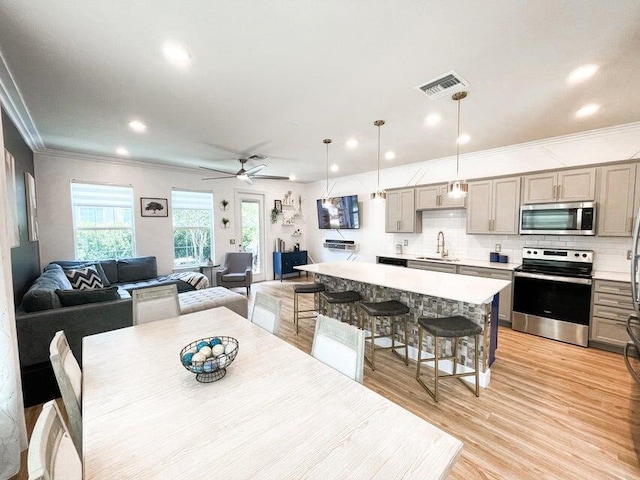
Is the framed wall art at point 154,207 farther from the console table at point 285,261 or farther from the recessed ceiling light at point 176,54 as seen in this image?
the recessed ceiling light at point 176,54

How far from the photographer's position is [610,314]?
3041mm

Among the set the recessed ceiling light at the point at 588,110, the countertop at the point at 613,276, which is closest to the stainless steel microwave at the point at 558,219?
the countertop at the point at 613,276

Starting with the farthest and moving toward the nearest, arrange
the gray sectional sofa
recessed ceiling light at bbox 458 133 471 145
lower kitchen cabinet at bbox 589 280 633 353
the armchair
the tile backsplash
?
the armchair → recessed ceiling light at bbox 458 133 471 145 → the tile backsplash → lower kitchen cabinet at bbox 589 280 633 353 → the gray sectional sofa

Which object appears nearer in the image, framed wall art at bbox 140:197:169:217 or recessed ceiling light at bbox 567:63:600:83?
recessed ceiling light at bbox 567:63:600:83

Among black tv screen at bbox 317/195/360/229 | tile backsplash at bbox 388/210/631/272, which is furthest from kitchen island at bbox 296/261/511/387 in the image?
black tv screen at bbox 317/195/360/229

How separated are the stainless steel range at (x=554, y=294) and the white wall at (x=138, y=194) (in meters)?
5.58

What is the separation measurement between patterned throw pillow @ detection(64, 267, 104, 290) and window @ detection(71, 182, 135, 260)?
3.07 feet

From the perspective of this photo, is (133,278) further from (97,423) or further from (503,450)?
(503,450)

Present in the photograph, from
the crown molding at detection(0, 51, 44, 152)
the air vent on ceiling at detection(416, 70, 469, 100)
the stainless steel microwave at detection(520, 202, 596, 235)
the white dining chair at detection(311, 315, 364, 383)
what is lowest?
the white dining chair at detection(311, 315, 364, 383)

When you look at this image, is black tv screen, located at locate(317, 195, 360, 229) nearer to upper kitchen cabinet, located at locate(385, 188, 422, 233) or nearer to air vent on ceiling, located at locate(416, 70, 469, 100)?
upper kitchen cabinet, located at locate(385, 188, 422, 233)

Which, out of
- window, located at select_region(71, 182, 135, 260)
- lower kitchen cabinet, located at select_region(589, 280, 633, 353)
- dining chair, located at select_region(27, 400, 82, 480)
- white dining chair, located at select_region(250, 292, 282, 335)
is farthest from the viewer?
A: window, located at select_region(71, 182, 135, 260)

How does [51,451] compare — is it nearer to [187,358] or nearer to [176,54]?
[187,358]

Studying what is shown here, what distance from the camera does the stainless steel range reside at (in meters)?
3.21

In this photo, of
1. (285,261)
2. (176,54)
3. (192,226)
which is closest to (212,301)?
(176,54)
